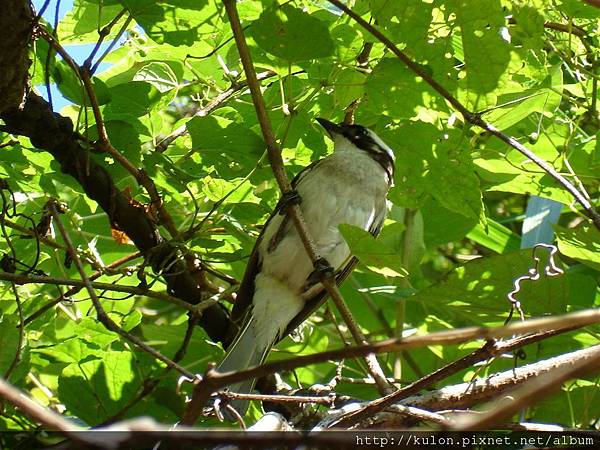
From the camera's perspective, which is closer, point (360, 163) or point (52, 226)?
point (52, 226)

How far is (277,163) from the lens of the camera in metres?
2.37

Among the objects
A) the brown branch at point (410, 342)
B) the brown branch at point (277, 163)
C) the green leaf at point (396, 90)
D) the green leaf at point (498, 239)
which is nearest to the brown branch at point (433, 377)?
the brown branch at point (277, 163)

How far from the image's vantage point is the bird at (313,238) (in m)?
3.14

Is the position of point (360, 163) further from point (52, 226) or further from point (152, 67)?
point (52, 226)

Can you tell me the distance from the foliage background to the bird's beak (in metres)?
0.03

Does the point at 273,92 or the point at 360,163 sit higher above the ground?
the point at 273,92

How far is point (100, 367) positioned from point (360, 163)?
146 centimetres

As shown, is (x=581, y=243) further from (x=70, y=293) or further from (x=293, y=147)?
(x=70, y=293)

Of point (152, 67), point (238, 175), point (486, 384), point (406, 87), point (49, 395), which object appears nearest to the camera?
point (486, 384)

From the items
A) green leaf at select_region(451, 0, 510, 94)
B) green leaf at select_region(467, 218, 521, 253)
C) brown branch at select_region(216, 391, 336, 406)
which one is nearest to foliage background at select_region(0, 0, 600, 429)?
green leaf at select_region(451, 0, 510, 94)

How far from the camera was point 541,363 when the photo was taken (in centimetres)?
211

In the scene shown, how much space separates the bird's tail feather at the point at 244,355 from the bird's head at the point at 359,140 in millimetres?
776

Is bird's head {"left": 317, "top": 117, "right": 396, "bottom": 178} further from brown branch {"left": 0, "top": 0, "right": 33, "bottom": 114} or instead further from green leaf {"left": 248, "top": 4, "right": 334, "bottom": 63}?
brown branch {"left": 0, "top": 0, "right": 33, "bottom": 114}

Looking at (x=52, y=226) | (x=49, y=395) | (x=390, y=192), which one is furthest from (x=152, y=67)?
(x=49, y=395)
